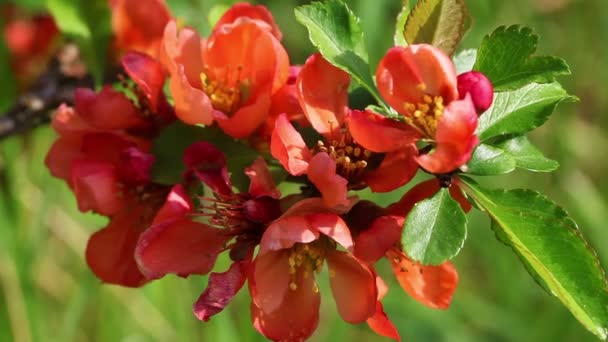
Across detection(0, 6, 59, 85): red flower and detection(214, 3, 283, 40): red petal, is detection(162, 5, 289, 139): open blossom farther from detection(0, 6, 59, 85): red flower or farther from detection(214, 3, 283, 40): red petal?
detection(0, 6, 59, 85): red flower

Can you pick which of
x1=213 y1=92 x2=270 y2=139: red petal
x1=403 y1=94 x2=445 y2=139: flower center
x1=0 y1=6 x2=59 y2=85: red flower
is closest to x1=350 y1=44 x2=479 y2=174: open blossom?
x1=403 y1=94 x2=445 y2=139: flower center

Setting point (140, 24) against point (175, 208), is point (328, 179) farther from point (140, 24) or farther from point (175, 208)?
point (140, 24)

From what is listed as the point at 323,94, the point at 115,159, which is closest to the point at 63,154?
the point at 115,159

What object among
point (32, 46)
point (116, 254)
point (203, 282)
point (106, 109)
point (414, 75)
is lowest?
point (203, 282)

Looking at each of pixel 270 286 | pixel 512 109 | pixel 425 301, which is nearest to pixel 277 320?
pixel 270 286

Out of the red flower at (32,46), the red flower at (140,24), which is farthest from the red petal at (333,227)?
the red flower at (32,46)

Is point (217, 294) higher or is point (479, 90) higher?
point (479, 90)
